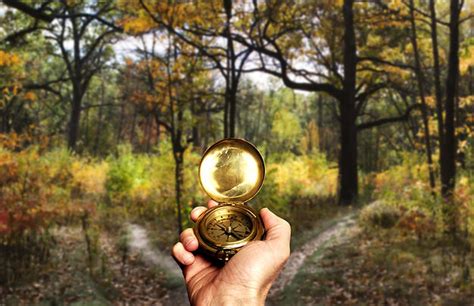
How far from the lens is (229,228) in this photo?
2.37 m

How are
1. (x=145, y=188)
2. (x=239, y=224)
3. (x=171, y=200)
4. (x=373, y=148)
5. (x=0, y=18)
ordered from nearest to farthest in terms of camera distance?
(x=239, y=224) → (x=171, y=200) → (x=145, y=188) → (x=0, y=18) → (x=373, y=148)

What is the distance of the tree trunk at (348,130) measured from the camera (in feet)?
49.6

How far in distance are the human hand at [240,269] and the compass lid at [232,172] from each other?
0.34m

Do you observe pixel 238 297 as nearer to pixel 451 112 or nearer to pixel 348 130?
pixel 451 112

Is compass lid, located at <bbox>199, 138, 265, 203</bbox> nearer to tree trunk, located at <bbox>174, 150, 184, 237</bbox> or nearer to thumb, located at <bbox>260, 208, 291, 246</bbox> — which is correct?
thumb, located at <bbox>260, 208, 291, 246</bbox>

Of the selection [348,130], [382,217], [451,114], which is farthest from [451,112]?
[348,130]

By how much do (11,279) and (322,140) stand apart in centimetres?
3179

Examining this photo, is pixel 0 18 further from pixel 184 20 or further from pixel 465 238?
pixel 465 238

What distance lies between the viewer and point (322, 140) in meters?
37.0

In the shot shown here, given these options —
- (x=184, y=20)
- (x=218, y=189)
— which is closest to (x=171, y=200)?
(x=184, y=20)

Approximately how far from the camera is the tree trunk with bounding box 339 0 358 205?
1513 centimetres

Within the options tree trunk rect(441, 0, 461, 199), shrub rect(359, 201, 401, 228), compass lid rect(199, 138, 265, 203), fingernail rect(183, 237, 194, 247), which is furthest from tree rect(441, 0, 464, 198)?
fingernail rect(183, 237, 194, 247)

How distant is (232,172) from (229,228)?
17.0 inches

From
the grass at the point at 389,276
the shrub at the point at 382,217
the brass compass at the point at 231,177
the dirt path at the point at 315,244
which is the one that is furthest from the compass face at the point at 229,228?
Answer: the shrub at the point at 382,217
